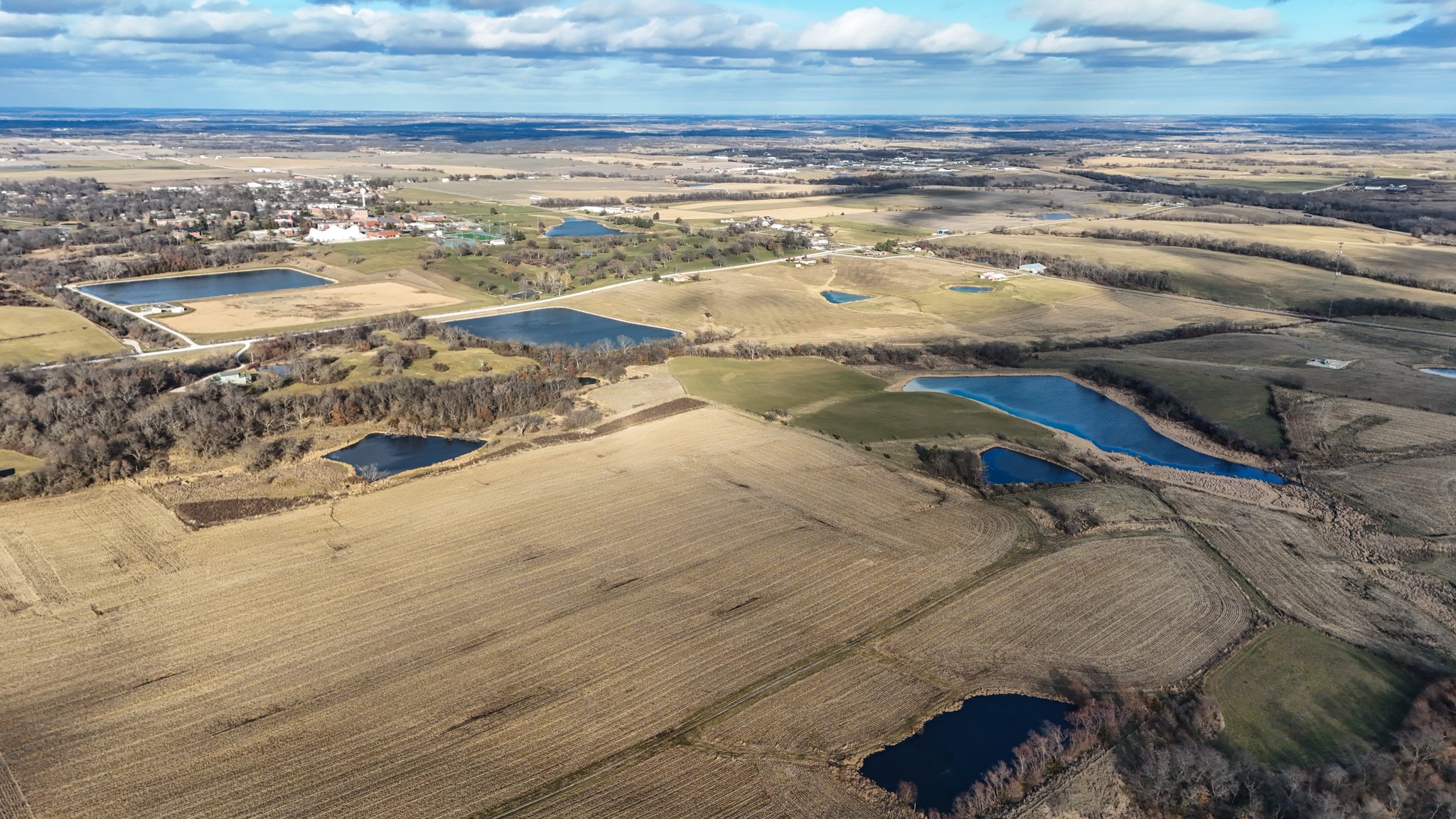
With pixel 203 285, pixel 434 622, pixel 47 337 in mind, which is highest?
pixel 203 285

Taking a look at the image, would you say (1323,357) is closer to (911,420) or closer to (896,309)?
(896,309)

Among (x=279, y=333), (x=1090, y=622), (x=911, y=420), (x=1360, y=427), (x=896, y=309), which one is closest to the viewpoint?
(x=1090, y=622)

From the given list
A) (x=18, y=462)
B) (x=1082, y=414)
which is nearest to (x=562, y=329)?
(x=18, y=462)

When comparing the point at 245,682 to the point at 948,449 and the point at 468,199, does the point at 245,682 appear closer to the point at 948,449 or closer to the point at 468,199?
the point at 948,449

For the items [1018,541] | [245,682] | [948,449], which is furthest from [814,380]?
[245,682]

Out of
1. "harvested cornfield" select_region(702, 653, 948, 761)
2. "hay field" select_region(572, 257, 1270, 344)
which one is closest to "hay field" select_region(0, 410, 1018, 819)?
"harvested cornfield" select_region(702, 653, 948, 761)

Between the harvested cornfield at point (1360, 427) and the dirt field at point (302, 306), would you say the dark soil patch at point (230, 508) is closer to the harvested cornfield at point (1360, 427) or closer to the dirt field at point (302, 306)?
the dirt field at point (302, 306)

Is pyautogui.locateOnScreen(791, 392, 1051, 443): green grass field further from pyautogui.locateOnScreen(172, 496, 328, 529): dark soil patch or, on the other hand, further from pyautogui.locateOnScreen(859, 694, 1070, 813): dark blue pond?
pyautogui.locateOnScreen(172, 496, 328, 529): dark soil patch
